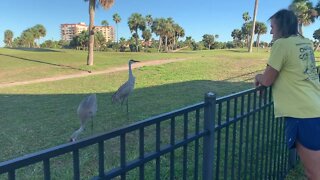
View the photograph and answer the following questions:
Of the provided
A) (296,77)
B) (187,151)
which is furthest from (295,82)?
(187,151)

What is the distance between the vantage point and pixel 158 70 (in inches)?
890

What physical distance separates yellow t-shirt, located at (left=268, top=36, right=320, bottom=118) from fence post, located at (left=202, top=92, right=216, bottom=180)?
31.3 inches

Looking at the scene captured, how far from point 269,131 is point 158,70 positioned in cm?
1819

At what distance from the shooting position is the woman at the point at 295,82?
11.1ft

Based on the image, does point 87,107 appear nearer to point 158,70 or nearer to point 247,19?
point 158,70

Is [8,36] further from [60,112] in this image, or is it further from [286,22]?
[286,22]

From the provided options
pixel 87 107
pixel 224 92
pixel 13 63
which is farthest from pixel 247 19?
pixel 87 107

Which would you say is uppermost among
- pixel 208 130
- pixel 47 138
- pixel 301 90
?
pixel 301 90

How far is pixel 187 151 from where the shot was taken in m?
4.33

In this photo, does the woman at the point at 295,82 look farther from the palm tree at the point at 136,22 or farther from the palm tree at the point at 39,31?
the palm tree at the point at 39,31

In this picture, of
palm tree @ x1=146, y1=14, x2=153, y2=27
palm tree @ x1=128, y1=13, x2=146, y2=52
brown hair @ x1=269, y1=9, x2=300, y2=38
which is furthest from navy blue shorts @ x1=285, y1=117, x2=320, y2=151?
palm tree @ x1=146, y1=14, x2=153, y2=27

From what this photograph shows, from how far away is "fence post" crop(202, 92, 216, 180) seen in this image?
296 cm

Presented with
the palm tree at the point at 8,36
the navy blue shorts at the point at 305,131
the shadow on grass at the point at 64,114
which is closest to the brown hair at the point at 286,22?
the navy blue shorts at the point at 305,131

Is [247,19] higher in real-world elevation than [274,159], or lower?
higher
